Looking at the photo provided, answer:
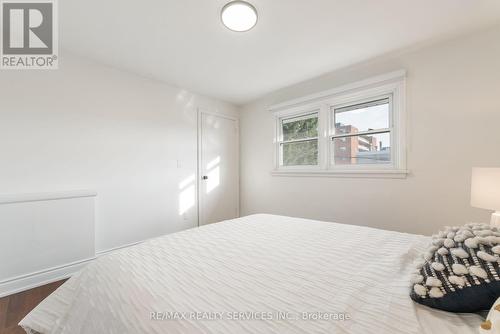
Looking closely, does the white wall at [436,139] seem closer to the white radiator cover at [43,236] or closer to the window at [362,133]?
the window at [362,133]

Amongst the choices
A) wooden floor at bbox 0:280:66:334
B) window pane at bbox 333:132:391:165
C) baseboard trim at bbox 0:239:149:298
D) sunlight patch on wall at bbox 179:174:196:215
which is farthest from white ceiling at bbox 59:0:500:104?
wooden floor at bbox 0:280:66:334

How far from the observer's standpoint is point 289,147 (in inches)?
136

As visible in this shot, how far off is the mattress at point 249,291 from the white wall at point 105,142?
60.9 inches

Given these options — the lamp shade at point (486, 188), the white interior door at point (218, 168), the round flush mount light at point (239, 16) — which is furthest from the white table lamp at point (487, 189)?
the white interior door at point (218, 168)

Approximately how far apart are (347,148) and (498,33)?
1.58 m

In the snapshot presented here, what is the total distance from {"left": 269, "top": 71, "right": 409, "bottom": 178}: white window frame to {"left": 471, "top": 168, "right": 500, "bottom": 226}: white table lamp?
720 mm

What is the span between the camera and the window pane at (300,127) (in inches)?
124

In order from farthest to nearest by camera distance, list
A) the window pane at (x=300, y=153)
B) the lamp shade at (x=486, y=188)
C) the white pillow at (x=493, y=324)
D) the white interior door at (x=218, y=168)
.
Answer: the white interior door at (x=218, y=168) → the window pane at (x=300, y=153) → the lamp shade at (x=486, y=188) → the white pillow at (x=493, y=324)

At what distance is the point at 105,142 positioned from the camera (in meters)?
2.55

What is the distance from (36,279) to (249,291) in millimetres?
2399

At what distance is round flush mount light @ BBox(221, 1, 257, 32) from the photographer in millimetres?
1612

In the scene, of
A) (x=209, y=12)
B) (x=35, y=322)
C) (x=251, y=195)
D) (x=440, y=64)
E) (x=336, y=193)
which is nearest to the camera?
(x=35, y=322)

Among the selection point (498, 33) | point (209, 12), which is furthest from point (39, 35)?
point (498, 33)

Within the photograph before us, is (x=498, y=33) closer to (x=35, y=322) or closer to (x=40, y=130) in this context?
(x=35, y=322)
